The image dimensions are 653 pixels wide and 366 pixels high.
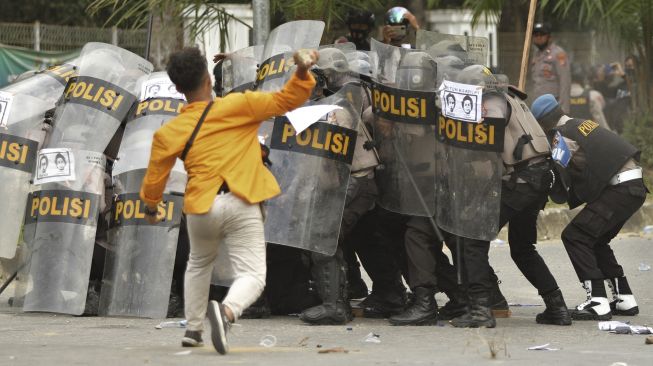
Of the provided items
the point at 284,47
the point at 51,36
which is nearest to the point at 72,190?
the point at 284,47

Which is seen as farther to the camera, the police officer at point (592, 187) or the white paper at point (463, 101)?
the police officer at point (592, 187)

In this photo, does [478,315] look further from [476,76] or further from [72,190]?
[72,190]

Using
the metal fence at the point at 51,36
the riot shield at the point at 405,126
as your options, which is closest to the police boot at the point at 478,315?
the riot shield at the point at 405,126

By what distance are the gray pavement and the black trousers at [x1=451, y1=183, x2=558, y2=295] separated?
31 centimetres

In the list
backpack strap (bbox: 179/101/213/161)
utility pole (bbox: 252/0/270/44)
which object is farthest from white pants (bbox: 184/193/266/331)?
utility pole (bbox: 252/0/270/44)

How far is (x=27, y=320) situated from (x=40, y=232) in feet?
2.08

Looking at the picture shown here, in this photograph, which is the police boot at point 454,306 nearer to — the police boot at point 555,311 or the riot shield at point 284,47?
the police boot at point 555,311

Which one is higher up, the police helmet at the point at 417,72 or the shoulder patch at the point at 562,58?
the shoulder patch at the point at 562,58

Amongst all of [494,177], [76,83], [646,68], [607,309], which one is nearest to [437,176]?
[494,177]

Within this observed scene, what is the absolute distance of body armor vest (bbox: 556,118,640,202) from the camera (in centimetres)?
963

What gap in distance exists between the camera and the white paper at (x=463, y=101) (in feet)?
29.2

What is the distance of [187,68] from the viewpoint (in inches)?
295

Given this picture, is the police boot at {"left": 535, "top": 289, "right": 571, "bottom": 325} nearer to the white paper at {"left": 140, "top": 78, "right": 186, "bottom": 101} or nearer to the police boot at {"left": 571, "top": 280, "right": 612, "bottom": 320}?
the police boot at {"left": 571, "top": 280, "right": 612, "bottom": 320}

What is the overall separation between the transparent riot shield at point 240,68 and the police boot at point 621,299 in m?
2.80
